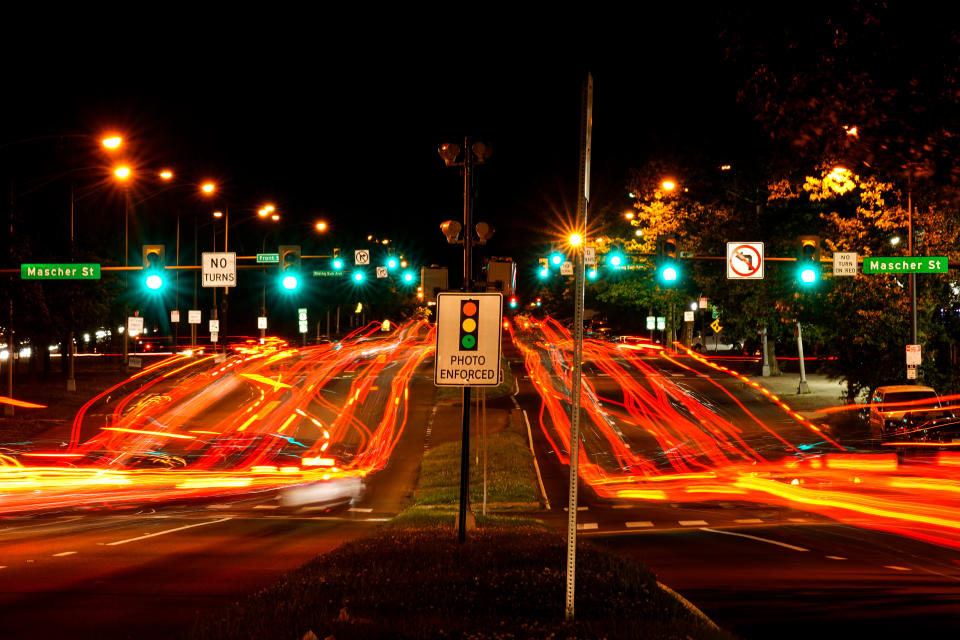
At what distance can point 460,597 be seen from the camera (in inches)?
325

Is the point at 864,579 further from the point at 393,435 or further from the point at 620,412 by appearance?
the point at 620,412

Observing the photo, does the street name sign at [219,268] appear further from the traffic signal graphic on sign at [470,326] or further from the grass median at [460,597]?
the traffic signal graphic on sign at [470,326]

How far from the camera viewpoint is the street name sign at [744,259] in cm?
3116

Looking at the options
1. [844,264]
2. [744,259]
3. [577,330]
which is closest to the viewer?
[577,330]

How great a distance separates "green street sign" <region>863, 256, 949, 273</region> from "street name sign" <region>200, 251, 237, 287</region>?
20.9 meters

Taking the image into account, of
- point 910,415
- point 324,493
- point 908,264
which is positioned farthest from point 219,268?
point 910,415

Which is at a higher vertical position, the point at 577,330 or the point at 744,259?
the point at 744,259

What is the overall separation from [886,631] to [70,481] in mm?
21951

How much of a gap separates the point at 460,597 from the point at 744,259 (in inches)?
993

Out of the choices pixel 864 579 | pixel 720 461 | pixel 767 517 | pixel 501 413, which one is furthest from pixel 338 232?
pixel 864 579

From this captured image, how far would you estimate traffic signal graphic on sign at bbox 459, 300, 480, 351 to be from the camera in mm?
10992

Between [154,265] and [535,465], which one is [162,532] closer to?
[535,465]

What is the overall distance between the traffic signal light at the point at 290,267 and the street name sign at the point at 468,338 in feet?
83.1

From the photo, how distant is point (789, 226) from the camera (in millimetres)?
43594
